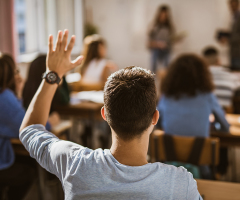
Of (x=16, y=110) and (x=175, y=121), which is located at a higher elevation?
(x=16, y=110)

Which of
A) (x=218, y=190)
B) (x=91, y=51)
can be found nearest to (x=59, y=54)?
(x=218, y=190)

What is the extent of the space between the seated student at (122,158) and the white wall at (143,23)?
699 cm

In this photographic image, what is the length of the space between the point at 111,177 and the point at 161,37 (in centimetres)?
687

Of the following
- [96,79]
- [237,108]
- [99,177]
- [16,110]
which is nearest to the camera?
[99,177]

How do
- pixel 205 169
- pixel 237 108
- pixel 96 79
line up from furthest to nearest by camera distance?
pixel 96 79 → pixel 237 108 → pixel 205 169

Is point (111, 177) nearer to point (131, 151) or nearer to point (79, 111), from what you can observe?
point (131, 151)

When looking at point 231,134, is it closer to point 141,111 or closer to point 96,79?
point 141,111

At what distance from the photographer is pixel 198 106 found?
2.13 m

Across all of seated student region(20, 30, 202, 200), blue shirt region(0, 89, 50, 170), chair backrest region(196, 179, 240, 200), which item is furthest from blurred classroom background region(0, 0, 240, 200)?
seated student region(20, 30, 202, 200)

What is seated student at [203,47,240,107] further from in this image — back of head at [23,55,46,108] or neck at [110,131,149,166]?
neck at [110,131,149,166]

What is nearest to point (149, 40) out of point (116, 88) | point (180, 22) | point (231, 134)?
point (180, 22)

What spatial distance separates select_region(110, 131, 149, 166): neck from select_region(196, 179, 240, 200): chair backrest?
460mm

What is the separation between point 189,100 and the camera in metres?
2.15

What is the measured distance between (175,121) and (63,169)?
145 cm
